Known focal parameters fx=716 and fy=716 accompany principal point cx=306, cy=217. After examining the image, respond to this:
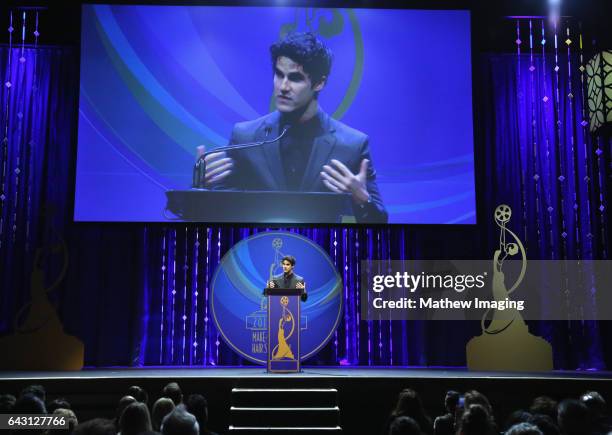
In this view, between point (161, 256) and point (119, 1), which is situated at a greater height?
point (119, 1)

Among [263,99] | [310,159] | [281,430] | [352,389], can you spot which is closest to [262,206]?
[310,159]

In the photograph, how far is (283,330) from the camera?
659 cm

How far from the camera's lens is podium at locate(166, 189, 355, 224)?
7918 mm

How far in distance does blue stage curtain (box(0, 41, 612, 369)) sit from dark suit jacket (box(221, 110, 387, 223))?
816 millimetres

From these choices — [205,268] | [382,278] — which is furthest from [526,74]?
[205,268]

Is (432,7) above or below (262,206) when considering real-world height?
above

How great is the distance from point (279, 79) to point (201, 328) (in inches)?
119

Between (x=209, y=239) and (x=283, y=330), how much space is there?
7.66ft

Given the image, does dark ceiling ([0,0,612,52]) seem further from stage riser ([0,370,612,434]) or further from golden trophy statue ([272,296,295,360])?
stage riser ([0,370,612,434])

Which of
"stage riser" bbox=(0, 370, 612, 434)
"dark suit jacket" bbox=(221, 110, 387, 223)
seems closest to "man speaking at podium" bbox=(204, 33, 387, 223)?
"dark suit jacket" bbox=(221, 110, 387, 223)

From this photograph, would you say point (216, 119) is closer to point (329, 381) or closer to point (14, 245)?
point (14, 245)

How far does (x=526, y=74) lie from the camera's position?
8945mm

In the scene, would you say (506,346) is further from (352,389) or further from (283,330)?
(283,330)

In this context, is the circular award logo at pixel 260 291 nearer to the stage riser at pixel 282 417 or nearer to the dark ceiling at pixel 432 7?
the stage riser at pixel 282 417
